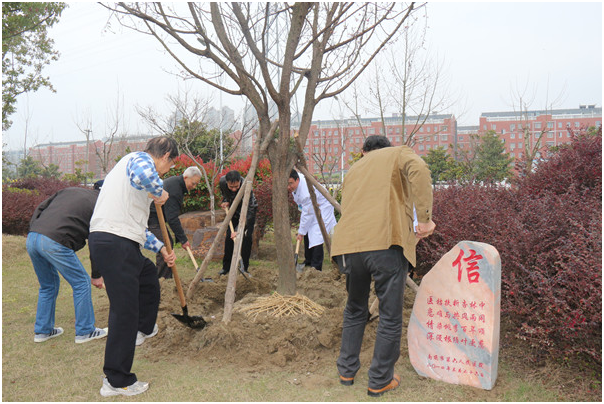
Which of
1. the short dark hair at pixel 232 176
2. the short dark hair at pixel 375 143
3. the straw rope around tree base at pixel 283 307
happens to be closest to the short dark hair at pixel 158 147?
the short dark hair at pixel 375 143

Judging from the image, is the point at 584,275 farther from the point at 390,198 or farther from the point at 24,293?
the point at 24,293

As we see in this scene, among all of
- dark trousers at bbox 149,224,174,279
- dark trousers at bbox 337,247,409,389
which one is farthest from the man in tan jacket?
dark trousers at bbox 149,224,174,279

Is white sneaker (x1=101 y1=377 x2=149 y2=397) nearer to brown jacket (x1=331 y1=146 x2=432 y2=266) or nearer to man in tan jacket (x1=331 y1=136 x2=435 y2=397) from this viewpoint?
man in tan jacket (x1=331 y1=136 x2=435 y2=397)

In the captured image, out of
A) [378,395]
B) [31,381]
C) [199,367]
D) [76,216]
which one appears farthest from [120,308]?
[378,395]

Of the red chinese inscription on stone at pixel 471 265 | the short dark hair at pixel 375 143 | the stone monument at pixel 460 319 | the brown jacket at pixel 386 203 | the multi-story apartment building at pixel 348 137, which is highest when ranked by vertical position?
the multi-story apartment building at pixel 348 137

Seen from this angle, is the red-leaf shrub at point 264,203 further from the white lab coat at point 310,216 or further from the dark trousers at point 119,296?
the dark trousers at point 119,296

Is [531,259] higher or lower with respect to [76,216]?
lower

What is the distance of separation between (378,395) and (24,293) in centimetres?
477

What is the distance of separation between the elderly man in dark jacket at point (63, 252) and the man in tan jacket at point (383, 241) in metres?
2.17

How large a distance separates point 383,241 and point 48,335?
10.1ft

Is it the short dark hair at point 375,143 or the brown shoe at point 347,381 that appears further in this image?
the short dark hair at point 375,143

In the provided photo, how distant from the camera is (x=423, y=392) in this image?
2900 mm

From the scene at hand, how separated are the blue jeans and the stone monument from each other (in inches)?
104

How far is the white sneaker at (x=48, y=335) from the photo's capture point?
3953mm
